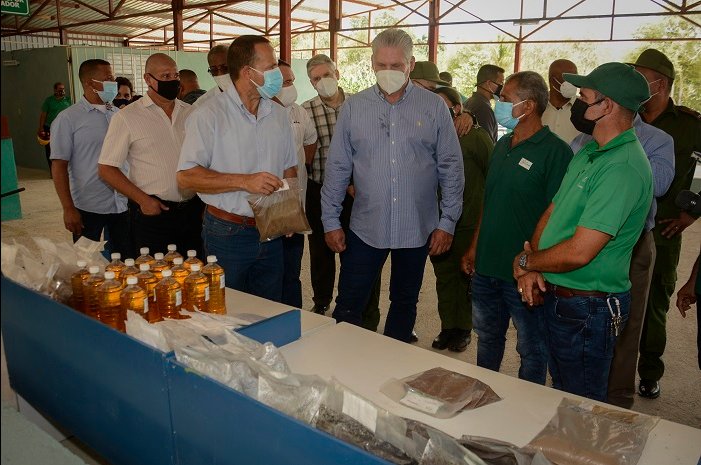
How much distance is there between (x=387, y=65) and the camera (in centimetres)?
260

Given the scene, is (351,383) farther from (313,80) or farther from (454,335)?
(313,80)

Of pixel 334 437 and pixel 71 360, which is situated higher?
pixel 334 437

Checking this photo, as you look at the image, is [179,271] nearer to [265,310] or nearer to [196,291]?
[196,291]

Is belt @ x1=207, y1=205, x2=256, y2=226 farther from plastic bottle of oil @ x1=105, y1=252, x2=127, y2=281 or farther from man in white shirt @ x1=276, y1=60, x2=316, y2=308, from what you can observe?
man in white shirt @ x1=276, y1=60, x2=316, y2=308

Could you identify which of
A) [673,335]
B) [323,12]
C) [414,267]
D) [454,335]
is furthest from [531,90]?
[323,12]

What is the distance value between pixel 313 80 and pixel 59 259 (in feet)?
7.33

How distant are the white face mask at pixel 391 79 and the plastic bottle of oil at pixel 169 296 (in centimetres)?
135

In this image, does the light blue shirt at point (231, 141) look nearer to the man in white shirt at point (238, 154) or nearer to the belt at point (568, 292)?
the man in white shirt at point (238, 154)

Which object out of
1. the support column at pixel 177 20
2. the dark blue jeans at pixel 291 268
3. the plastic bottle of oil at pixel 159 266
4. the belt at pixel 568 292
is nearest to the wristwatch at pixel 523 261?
the belt at pixel 568 292

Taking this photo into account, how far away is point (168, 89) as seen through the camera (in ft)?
10.4

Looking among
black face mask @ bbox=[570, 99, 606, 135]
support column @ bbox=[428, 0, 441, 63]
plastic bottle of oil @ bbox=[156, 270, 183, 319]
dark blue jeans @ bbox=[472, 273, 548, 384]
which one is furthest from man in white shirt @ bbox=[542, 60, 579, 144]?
support column @ bbox=[428, 0, 441, 63]

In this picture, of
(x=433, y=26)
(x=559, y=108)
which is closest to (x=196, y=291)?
(x=559, y=108)

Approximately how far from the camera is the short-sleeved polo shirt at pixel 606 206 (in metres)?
1.73

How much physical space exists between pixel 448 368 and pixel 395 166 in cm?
122
